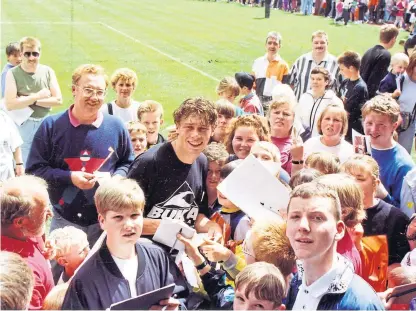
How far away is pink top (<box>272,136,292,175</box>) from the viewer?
17.1ft

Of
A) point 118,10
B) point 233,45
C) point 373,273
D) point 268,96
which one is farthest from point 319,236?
point 118,10

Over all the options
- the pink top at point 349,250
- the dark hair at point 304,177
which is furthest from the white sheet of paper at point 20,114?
the pink top at point 349,250

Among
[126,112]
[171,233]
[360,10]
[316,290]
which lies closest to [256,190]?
[171,233]

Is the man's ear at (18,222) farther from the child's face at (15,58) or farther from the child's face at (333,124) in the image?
the child's face at (15,58)

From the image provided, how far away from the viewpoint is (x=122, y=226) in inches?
116

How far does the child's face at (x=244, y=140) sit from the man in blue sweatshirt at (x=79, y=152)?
36.6 inches

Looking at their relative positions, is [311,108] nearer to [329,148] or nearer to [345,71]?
[345,71]

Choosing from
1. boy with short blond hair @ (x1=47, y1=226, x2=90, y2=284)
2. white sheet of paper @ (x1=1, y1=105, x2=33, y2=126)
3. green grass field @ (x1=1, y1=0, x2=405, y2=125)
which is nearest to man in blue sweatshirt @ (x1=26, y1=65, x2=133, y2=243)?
boy with short blond hair @ (x1=47, y1=226, x2=90, y2=284)

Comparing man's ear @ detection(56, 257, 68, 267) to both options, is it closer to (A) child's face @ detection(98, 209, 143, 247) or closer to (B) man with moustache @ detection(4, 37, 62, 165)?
(A) child's face @ detection(98, 209, 143, 247)

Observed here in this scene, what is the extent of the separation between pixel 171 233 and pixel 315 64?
564 cm

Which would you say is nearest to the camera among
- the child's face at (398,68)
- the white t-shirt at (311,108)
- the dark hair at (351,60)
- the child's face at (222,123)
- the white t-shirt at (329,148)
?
the white t-shirt at (329,148)

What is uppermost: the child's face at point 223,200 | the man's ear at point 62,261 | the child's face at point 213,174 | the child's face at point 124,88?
the child's face at point 124,88

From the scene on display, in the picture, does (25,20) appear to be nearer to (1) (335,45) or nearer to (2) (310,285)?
(1) (335,45)

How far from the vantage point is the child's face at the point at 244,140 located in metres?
4.64
